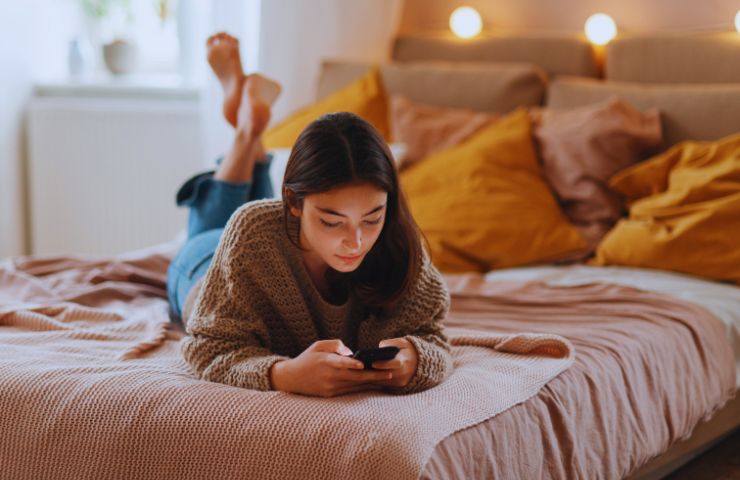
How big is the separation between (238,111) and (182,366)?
843 mm

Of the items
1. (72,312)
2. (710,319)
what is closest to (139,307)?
(72,312)

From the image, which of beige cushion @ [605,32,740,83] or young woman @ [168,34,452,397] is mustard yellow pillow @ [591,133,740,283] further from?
→ young woman @ [168,34,452,397]

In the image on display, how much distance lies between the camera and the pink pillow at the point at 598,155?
104 inches

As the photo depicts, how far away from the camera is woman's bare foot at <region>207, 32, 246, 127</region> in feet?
7.93

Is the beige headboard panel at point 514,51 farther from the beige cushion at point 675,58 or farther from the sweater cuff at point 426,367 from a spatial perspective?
the sweater cuff at point 426,367

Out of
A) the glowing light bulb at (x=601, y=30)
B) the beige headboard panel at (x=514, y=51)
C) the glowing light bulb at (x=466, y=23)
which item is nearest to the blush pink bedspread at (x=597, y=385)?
the beige headboard panel at (x=514, y=51)

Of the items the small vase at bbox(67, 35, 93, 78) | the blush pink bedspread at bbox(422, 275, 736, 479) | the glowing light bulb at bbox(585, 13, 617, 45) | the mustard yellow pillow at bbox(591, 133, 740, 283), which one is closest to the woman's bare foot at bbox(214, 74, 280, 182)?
the blush pink bedspread at bbox(422, 275, 736, 479)

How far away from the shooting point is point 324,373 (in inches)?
59.2

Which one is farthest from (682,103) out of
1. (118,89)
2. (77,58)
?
(77,58)

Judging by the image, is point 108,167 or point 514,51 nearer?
point 514,51

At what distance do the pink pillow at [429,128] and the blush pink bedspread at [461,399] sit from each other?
55 centimetres

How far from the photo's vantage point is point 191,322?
1665mm

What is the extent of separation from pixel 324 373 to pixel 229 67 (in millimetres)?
1119

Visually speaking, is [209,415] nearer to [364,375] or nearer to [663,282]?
[364,375]
